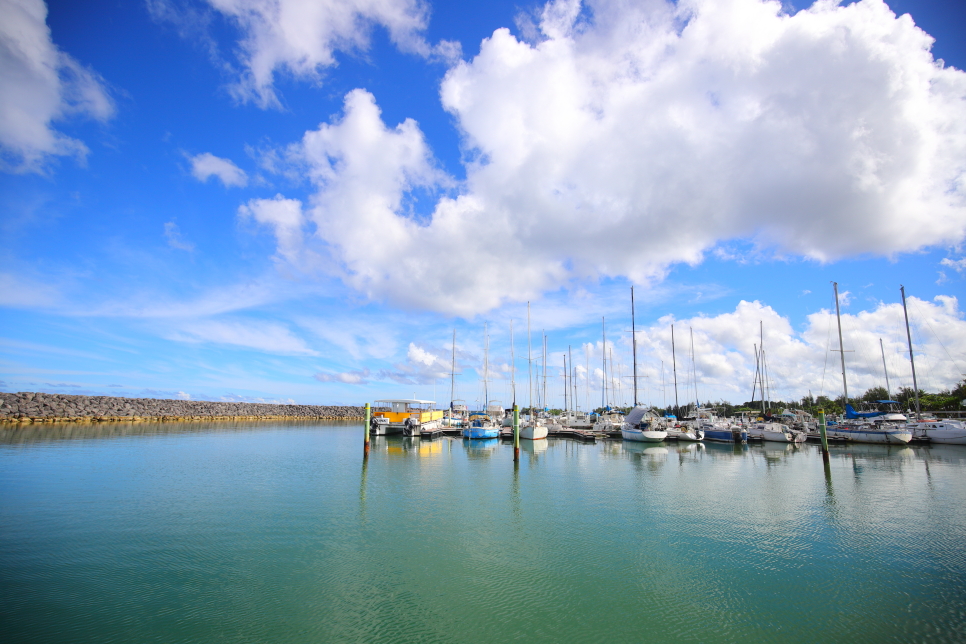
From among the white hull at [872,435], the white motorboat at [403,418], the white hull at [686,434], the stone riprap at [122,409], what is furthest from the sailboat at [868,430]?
the stone riprap at [122,409]

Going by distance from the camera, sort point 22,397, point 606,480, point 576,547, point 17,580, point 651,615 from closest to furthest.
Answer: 1. point 651,615
2. point 17,580
3. point 576,547
4. point 606,480
5. point 22,397

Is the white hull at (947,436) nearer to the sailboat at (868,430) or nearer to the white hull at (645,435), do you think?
the sailboat at (868,430)

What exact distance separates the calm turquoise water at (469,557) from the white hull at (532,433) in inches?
1019

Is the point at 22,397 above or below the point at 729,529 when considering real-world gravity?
above

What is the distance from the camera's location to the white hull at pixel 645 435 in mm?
47281

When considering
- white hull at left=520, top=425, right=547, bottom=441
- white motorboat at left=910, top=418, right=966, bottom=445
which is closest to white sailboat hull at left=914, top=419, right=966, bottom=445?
white motorboat at left=910, top=418, right=966, bottom=445

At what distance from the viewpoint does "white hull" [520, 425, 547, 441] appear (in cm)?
5013

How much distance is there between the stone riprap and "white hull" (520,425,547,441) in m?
50.6

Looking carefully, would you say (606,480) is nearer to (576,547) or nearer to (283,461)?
(576,547)

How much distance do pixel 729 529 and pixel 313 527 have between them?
13.6 meters

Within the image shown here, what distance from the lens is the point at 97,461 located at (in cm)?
2616

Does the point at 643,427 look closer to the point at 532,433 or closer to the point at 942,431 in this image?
the point at 532,433

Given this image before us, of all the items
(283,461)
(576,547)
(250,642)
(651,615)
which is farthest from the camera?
(283,461)

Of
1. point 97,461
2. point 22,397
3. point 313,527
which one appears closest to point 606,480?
point 313,527
